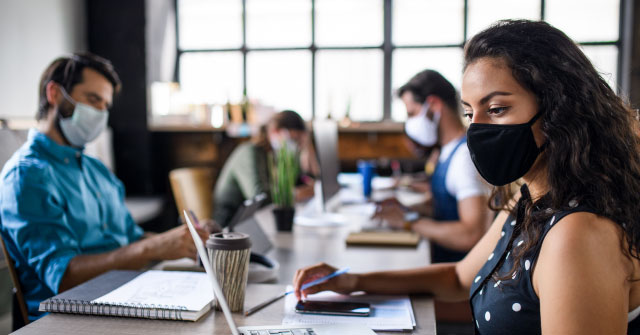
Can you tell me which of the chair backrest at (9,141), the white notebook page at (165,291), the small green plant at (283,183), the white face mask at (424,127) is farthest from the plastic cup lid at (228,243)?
the white face mask at (424,127)

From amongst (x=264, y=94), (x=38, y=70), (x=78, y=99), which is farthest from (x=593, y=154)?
(x=264, y=94)

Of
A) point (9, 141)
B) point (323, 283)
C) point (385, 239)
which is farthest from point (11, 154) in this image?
point (385, 239)

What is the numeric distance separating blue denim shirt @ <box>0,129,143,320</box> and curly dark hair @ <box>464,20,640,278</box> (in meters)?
1.20

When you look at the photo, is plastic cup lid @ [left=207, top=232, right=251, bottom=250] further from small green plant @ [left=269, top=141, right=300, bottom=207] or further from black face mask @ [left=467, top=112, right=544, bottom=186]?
small green plant @ [left=269, top=141, right=300, bottom=207]

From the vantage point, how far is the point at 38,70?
439 centimetres

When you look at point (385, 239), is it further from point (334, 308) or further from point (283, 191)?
point (334, 308)

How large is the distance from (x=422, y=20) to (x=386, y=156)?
1420 millimetres

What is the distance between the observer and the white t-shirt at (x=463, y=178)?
2102 millimetres

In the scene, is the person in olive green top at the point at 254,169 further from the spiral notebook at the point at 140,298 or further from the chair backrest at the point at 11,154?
the spiral notebook at the point at 140,298

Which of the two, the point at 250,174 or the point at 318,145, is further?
the point at 250,174

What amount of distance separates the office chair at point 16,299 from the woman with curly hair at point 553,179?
1198 millimetres

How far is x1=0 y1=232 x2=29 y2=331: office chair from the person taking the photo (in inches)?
57.4

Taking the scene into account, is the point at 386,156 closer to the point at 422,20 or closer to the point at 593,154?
the point at 422,20

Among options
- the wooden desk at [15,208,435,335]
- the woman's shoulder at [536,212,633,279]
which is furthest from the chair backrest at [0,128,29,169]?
the woman's shoulder at [536,212,633,279]
